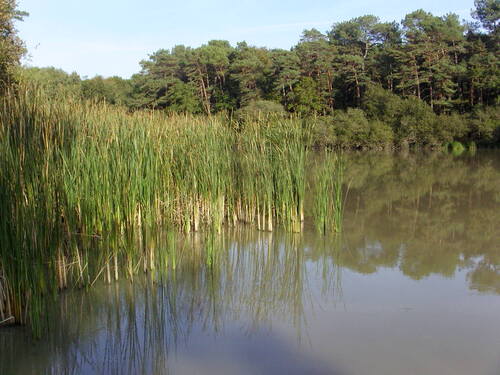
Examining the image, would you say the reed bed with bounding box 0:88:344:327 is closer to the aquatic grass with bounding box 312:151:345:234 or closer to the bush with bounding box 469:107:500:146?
the aquatic grass with bounding box 312:151:345:234

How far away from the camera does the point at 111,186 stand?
14.4 ft

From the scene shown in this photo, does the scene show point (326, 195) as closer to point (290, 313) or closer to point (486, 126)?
point (290, 313)

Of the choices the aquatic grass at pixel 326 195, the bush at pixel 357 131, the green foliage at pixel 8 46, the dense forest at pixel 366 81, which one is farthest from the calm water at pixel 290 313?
the bush at pixel 357 131

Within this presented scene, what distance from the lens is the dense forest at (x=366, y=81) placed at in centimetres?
2808

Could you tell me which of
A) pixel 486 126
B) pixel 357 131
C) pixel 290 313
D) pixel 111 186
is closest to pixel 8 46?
pixel 111 186

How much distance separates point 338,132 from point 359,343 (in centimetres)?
2552

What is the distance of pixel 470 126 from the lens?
2791 cm

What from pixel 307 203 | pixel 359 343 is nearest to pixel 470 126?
pixel 307 203

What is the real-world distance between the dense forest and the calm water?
66.3 ft

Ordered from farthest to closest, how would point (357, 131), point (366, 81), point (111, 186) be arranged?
point (366, 81) → point (357, 131) → point (111, 186)

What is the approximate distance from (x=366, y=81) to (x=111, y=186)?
104 ft

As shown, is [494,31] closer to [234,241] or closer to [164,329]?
[234,241]

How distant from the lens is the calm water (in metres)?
3.26

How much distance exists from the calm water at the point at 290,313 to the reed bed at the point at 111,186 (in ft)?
0.99
